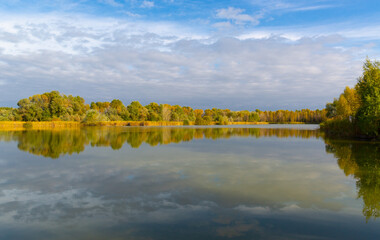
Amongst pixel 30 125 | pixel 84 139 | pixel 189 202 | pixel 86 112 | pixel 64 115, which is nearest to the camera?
pixel 189 202

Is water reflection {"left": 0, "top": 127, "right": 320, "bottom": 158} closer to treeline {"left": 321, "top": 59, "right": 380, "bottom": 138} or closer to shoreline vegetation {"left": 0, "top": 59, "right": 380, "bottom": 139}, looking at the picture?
treeline {"left": 321, "top": 59, "right": 380, "bottom": 138}

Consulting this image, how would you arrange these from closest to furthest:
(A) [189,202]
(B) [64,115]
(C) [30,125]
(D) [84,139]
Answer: (A) [189,202] < (D) [84,139] < (C) [30,125] < (B) [64,115]

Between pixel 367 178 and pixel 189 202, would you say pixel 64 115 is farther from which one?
pixel 367 178

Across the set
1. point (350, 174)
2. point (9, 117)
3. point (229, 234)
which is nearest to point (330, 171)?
point (350, 174)

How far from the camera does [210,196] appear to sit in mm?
6129

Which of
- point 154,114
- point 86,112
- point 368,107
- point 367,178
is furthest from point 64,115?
point 367,178

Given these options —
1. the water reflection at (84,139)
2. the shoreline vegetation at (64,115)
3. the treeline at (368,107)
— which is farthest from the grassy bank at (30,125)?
the treeline at (368,107)

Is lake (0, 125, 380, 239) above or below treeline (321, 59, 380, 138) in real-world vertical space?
below

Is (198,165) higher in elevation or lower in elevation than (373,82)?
lower

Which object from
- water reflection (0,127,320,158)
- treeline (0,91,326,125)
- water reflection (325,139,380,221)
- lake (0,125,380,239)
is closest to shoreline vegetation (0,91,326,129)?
treeline (0,91,326,125)

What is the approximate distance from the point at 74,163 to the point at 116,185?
4386 mm

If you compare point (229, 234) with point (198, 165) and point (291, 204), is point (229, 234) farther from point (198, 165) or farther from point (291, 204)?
point (198, 165)

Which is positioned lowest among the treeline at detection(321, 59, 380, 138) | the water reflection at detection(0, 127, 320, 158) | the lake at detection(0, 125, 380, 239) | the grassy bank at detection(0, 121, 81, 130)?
the lake at detection(0, 125, 380, 239)

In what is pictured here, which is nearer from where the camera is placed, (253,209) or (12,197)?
(253,209)
